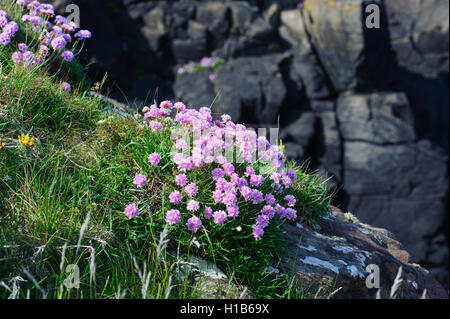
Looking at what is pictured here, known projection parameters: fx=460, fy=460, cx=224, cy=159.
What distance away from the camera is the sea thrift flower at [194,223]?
12.7ft

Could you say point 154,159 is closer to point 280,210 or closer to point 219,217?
point 219,217

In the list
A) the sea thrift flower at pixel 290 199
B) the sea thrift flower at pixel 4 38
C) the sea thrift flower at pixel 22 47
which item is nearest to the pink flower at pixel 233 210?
the sea thrift flower at pixel 290 199

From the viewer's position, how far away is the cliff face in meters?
19.4

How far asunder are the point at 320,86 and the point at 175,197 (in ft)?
58.5

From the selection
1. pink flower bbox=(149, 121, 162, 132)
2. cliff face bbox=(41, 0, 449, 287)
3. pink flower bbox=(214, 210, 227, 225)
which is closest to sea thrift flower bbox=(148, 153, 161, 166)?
pink flower bbox=(149, 121, 162, 132)

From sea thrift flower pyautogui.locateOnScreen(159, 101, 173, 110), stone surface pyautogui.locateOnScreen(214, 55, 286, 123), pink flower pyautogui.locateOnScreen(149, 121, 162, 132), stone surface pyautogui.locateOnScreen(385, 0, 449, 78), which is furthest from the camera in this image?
stone surface pyautogui.locateOnScreen(385, 0, 449, 78)

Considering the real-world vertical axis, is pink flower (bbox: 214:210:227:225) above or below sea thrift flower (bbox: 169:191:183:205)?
below

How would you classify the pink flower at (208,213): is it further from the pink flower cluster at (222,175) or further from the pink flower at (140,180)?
the pink flower at (140,180)

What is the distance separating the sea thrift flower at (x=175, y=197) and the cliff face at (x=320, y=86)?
14.5 m

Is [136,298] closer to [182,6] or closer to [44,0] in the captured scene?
[44,0]

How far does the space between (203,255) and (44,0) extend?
13.2 metres

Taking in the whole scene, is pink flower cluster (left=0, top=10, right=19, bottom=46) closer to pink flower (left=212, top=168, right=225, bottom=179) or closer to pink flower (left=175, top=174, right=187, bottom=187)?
pink flower (left=175, top=174, right=187, bottom=187)

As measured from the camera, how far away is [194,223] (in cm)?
388
